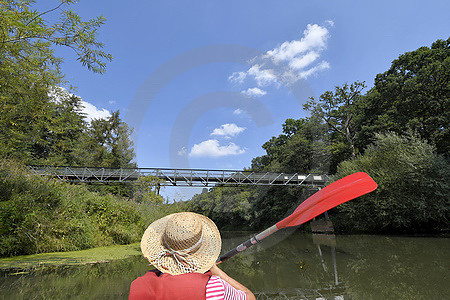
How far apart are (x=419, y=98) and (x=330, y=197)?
63.4 feet

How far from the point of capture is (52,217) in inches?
267

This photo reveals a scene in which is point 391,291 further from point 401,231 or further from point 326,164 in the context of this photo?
point 326,164

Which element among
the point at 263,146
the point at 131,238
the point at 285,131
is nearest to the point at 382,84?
the point at 285,131

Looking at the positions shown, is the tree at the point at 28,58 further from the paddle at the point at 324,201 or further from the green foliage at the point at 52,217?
the paddle at the point at 324,201

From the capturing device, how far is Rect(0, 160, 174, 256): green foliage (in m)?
6.00

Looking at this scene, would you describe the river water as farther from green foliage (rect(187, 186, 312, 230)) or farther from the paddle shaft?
green foliage (rect(187, 186, 312, 230))

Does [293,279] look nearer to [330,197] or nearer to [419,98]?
[330,197]

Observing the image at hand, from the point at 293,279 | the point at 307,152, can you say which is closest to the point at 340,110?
the point at 307,152

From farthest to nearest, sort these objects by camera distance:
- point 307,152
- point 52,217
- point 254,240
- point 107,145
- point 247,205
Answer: point 107,145 → point 247,205 → point 307,152 → point 52,217 → point 254,240

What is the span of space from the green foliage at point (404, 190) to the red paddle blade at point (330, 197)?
43.5ft

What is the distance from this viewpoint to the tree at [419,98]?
15.3m

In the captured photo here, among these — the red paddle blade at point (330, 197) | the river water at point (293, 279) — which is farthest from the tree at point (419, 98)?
the red paddle blade at point (330, 197)

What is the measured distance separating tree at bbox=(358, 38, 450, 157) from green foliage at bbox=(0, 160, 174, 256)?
16237 millimetres

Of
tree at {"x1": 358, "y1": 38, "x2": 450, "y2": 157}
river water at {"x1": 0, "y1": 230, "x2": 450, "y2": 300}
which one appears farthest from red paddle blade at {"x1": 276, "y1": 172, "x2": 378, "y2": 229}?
tree at {"x1": 358, "y1": 38, "x2": 450, "y2": 157}
